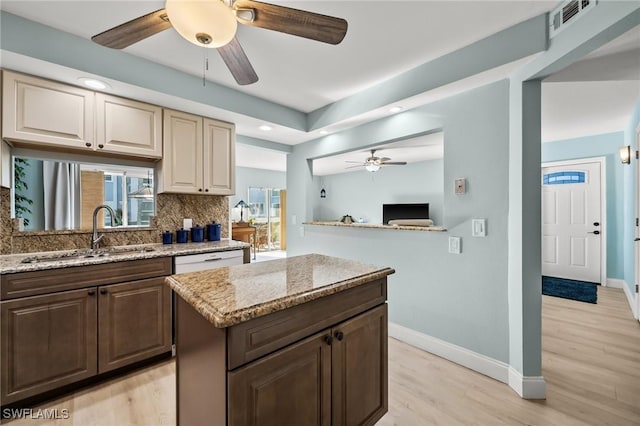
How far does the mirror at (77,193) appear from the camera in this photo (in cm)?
225

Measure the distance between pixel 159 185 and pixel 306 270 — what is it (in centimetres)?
203

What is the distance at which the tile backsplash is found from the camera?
2.14 metres

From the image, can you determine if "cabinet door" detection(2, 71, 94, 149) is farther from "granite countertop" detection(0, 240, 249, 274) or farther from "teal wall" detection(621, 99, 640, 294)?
"teal wall" detection(621, 99, 640, 294)

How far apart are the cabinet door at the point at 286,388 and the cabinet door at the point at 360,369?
0.22 feet

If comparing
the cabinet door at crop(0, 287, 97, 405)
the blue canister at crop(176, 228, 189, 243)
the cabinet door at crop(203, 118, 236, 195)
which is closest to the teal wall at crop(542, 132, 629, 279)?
the cabinet door at crop(203, 118, 236, 195)

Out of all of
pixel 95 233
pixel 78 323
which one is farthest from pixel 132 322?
pixel 95 233

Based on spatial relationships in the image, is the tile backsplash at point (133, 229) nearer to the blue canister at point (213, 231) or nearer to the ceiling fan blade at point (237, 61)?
the blue canister at point (213, 231)

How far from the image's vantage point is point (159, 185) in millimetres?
2748

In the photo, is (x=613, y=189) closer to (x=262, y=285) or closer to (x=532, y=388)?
(x=532, y=388)

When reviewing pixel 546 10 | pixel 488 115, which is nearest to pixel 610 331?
pixel 488 115

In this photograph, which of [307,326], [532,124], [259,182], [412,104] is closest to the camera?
[307,326]

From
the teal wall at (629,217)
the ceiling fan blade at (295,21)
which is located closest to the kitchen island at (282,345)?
the ceiling fan blade at (295,21)

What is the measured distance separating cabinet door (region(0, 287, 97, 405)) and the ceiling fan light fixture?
6.10 feet

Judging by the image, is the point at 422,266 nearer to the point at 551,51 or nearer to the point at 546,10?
the point at 551,51
